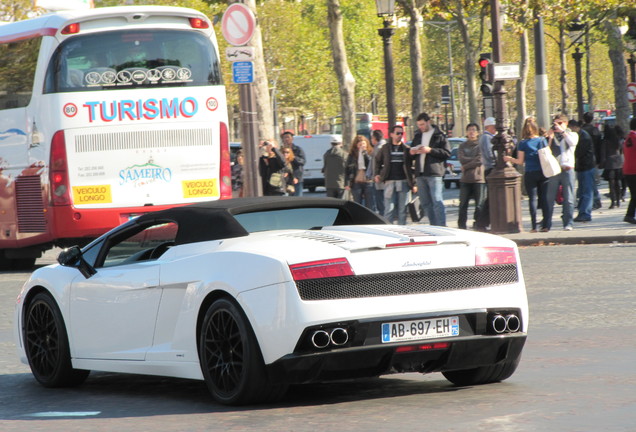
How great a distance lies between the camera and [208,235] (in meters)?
7.48

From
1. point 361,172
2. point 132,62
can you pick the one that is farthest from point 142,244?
point 361,172

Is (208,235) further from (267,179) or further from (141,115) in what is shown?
(267,179)

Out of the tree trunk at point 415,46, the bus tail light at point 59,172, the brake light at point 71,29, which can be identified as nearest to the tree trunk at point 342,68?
the tree trunk at point 415,46

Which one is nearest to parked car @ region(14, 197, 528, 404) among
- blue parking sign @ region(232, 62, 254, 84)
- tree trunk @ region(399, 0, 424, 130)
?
blue parking sign @ region(232, 62, 254, 84)

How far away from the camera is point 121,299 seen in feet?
25.6

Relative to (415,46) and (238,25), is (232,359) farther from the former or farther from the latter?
(415,46)

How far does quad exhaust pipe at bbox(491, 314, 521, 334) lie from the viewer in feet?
23.2

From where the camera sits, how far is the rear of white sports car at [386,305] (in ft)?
21.7

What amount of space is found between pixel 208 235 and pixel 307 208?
76 cm

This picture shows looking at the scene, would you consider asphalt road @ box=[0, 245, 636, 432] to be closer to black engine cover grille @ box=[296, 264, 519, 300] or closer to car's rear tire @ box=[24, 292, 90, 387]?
car's rear tire @ box=[24, 292, 90, 387]

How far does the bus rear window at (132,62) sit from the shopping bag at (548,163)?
16.7 feet

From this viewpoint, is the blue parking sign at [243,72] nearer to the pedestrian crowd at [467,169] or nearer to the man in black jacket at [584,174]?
the pedestrian crowd at [467,169]

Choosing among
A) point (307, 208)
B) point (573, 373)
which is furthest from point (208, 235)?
point (573, 373)

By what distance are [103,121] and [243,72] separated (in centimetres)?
200
